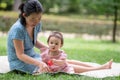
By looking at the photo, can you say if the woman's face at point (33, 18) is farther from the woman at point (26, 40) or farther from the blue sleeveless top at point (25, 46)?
the blue sleeveless top at point (25, 46)

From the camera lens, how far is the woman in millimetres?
4988

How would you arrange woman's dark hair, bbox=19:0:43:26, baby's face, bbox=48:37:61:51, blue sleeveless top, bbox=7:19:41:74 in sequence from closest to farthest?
1. woman's dark hair, bbox=19:0:43:26
2. blue sleeveless top, bbox=7:19:41:74
3. baby's face, bbox=48:37:61:51

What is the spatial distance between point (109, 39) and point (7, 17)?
19.1 feet

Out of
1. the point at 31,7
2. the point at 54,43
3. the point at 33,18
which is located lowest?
the point at 54,43

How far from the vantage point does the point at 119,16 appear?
64.6ft

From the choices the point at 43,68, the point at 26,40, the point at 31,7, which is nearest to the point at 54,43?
the point at 26,40

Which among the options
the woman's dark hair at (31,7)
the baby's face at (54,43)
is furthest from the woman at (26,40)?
the baby's face at (54,43)

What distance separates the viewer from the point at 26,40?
531 cm

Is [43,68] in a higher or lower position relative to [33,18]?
lower

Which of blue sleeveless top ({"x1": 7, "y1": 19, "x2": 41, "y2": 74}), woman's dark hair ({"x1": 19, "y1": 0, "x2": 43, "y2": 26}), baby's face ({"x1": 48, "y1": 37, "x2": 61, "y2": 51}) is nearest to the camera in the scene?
woman's dark hair ({"x1": 19, "y1": 0, "x2": 43, "y2": 26})

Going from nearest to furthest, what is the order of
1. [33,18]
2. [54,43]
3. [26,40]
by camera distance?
[33,18]
[26,40]
[54,43]

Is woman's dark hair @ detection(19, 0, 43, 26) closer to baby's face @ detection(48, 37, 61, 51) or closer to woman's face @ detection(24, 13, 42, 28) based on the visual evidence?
woman's face @ detection(24, 13, 42, 28)

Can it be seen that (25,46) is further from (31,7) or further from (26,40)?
(31,7)

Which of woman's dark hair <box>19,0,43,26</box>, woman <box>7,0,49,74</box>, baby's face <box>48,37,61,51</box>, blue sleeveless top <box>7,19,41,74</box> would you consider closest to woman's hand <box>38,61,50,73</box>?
woman <box>7,0,49,74</box>
